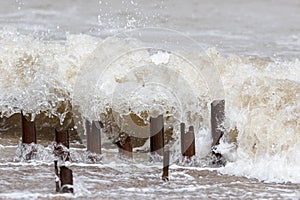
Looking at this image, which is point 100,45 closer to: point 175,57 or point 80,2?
point 175,57

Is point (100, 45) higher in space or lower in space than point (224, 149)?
higher

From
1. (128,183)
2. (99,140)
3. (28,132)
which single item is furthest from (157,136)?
(28,132)

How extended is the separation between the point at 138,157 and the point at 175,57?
80.4 inches

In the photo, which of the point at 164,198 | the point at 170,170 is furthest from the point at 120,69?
the point at 164,198

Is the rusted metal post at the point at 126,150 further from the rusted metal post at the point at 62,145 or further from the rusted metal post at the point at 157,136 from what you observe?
the rusted metal post at the point at 62,145

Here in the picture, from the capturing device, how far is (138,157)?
483 centimetres

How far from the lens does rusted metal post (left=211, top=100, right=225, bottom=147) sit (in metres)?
4.97

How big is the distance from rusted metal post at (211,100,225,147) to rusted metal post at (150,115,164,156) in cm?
50

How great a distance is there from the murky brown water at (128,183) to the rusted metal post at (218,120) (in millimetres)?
410

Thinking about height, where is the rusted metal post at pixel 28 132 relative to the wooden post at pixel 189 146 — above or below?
above

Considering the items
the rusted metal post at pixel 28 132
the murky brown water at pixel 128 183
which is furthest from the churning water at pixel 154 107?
the rusted metal post at pixel 28 132

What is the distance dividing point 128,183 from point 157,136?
1.73 ft

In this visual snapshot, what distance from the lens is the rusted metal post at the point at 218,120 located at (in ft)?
16.3

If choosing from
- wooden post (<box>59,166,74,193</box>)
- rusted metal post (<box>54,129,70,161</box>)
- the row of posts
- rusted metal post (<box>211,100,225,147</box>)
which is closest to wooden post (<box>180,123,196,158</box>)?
the row of posts
